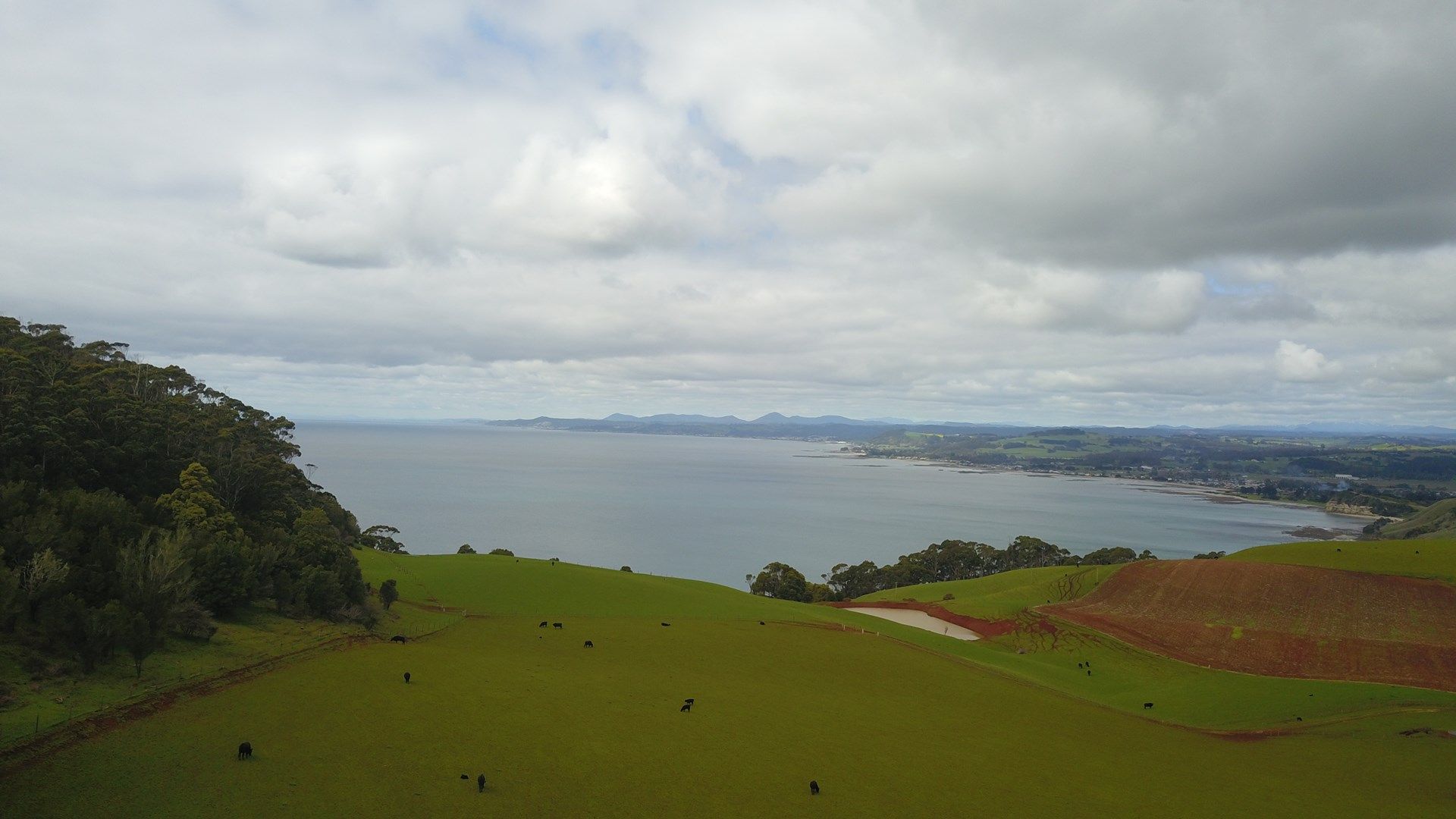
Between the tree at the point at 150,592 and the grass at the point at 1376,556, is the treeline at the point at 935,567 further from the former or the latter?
the tree at the point at 150,592

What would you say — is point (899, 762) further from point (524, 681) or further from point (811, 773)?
point (524, 681)

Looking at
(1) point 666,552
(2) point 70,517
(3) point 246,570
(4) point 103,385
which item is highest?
(4) point 103,385

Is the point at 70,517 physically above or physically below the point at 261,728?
above

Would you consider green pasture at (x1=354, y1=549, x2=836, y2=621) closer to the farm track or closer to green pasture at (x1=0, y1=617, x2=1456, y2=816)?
green pasture at (x1=0, y1=617, x2=1456, y2=816)

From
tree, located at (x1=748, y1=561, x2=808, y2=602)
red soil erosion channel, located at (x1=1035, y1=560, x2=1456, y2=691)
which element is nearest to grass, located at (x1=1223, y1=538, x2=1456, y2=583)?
red soil erosion channel, located at (x1=1035, y1=560, x2=1456, y2=691)

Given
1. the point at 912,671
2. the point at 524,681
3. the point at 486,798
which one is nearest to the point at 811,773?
the point at 486,798

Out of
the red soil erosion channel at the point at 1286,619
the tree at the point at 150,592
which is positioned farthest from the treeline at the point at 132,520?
the red soil erosion channel at the point at 1286,619
